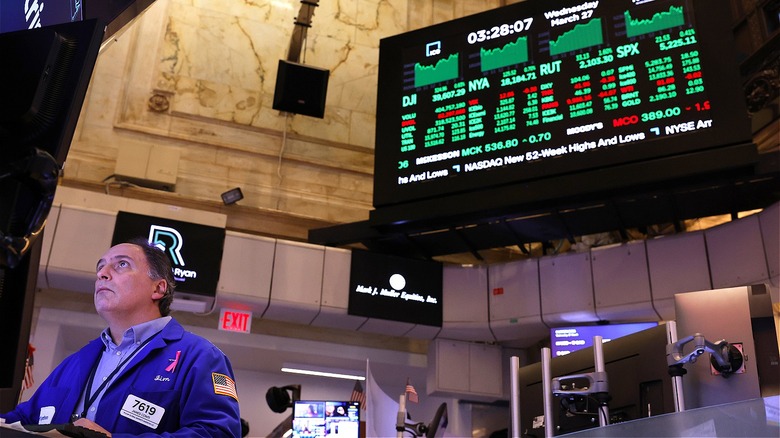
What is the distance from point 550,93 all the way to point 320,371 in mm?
4572

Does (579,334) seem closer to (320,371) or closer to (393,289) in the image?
(393,289)

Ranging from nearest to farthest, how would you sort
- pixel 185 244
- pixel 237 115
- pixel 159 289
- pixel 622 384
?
1. pixel 159 289
2. pixel 622 384
3. pixel 185 244
4. pixel 237 115

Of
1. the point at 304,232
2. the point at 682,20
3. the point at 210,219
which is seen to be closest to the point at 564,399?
the point at 682,20

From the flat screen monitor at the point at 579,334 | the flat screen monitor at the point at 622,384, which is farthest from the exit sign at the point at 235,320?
the flat screen monitor at the point at 622,384

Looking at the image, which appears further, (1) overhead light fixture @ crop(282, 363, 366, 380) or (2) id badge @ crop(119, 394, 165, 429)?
(1) overhead light fixture @ crop(282, 363, 366, 380)

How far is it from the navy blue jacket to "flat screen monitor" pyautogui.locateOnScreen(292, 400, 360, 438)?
3.56m

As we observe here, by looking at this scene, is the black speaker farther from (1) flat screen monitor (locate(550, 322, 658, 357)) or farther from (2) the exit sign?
(1) flat screen monitor (locate(550, 322, 658, 357))

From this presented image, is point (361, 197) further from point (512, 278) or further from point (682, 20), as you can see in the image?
point (682, 20)

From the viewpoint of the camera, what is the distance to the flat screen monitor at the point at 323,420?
18.6 feet

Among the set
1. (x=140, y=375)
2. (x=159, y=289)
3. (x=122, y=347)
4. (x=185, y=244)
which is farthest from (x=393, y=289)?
(x=140, y=375)

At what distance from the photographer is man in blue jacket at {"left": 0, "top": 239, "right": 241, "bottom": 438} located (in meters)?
2.03

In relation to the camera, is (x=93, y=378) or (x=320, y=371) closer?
(x=93, y=378)

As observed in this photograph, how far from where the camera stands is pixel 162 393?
2.07m

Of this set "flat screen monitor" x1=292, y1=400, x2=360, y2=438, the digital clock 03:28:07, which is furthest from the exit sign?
the digital clock 03:28:07
